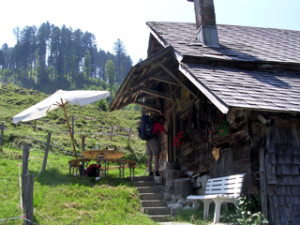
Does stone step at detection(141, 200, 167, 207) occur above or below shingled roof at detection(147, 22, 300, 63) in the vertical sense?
below

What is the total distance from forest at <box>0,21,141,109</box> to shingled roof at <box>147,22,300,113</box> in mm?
58637

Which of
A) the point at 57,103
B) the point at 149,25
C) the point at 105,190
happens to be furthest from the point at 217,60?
the point at 57,103

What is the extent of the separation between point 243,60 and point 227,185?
3.38m

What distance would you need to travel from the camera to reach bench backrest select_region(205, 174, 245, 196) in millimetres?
6277

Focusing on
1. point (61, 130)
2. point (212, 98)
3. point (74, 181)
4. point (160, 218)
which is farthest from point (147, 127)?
point (61, 130)

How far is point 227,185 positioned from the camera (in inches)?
265

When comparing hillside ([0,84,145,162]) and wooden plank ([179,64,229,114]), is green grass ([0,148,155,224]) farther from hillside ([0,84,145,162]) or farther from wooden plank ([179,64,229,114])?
hillside ([0,84,145,162])

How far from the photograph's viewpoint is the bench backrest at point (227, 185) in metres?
6.28

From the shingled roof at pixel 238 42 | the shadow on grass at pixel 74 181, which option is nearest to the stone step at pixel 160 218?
the shadow on grass at pixel 74 181

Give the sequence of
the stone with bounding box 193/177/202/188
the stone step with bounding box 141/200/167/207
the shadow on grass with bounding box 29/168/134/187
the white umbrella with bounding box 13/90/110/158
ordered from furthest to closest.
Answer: the white umbrella with bounding box 13/90/110/158, the shadow on grass with bounding box 29/168/134/187, the stone with bounding box 193/177/202/188, the stone step with bounding box 141/200/167/207

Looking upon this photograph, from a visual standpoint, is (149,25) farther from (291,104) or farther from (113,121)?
(113,121)

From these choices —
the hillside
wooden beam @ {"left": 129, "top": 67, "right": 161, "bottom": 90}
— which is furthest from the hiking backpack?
the hillside

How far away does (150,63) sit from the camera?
28.5 ft

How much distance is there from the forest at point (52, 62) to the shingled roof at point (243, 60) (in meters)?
58.6
